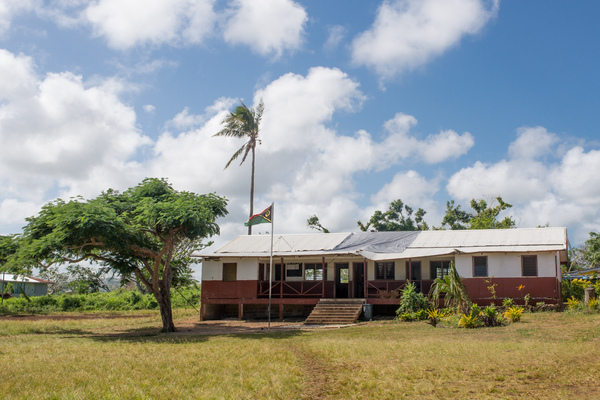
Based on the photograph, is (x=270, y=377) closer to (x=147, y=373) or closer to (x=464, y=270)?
(x=147, y=373)

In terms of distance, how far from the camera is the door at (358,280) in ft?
91.5

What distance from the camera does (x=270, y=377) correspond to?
34.5 feet

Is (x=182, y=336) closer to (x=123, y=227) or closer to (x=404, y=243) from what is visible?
(x=123, y=227)

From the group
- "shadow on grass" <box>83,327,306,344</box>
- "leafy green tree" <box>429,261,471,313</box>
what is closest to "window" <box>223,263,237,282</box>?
"shadow on grass" <box>83,327,306,344</box>

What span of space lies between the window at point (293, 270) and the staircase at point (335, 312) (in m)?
3.86

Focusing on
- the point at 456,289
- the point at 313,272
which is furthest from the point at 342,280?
the point at 456,289

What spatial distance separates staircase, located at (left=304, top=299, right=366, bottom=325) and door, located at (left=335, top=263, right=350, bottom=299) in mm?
3322

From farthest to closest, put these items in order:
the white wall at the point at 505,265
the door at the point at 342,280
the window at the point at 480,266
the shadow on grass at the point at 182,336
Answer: the door at the point at 342,280
the window at the point at 480,266
the white wall at the point at 505,265
the shadow on grass at the point at 182,336

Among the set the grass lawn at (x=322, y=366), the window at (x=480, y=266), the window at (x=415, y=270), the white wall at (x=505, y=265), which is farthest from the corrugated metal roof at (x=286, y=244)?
the grass lawn at (x=322, y=366)

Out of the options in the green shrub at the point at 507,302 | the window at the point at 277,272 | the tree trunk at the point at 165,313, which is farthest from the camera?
the window at the point at 277,272

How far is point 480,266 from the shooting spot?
961 inches

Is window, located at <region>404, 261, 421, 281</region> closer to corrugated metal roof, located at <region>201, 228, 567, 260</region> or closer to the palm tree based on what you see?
corrugated metal roof, located at <region>201, 228, 567, 260</region>

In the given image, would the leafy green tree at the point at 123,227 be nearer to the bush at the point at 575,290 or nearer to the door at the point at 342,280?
the door at the point at 342,280

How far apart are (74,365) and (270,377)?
4.33m
